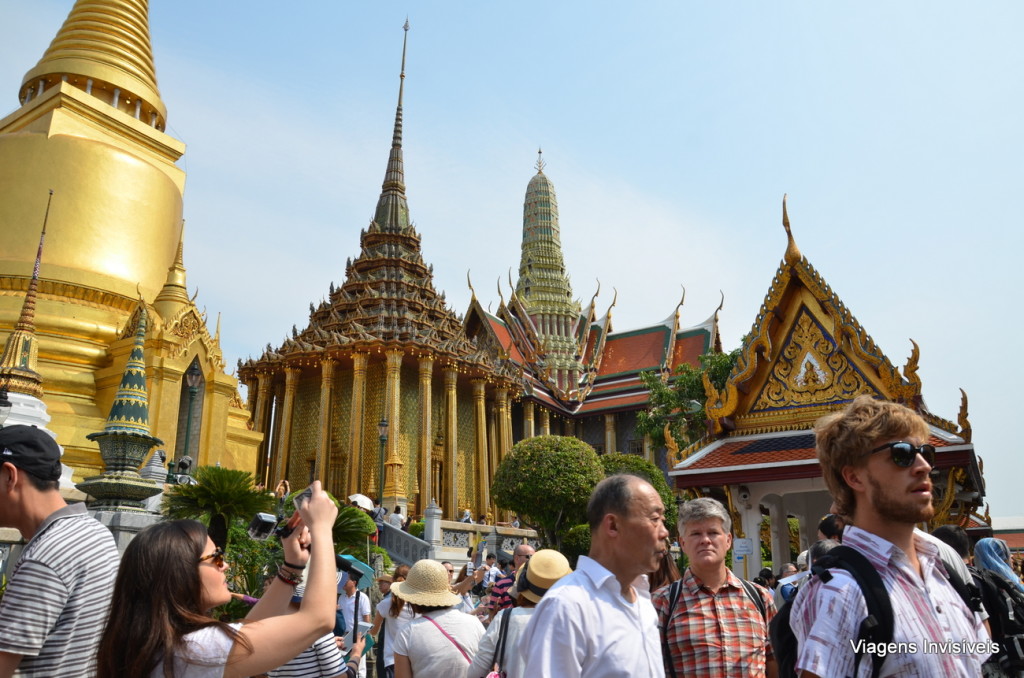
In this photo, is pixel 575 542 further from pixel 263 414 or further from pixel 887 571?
pixel 887 571

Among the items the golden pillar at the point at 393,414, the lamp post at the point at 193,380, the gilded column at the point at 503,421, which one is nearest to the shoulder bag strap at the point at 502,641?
the lamp post at the point at 193,380

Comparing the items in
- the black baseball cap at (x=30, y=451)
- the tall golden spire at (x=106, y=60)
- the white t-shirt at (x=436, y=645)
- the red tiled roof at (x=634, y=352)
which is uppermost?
the tall golden spire at (x=106, y=60)

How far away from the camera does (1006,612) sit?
2.66m

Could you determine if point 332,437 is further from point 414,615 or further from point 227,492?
A: point 414,615

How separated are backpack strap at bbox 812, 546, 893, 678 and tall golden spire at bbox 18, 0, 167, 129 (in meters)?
25.9

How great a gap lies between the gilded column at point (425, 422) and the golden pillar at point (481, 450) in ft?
6.66

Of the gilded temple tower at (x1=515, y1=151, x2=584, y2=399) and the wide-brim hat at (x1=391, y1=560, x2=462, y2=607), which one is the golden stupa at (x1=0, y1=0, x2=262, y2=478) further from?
the gilded temple tower at (x1=515, y1=151, x2=584, y2=399)

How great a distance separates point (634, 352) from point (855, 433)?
1471 inches

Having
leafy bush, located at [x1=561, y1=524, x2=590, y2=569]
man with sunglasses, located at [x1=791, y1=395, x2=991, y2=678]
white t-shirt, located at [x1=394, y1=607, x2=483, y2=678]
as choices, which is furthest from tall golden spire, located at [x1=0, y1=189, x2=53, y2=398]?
man with sunglasses, located at [x1=791, y1=395, x2=991, y2=678]

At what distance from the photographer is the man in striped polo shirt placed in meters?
2.08

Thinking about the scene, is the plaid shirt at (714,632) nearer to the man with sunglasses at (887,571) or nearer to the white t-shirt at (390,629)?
the man with sunglasses at (887,571)

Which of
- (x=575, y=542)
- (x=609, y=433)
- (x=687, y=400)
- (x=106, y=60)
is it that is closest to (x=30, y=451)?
(x=575, y=542)

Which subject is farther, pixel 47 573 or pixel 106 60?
pixel 106 60

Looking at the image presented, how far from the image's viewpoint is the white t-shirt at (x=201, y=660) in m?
1.95
